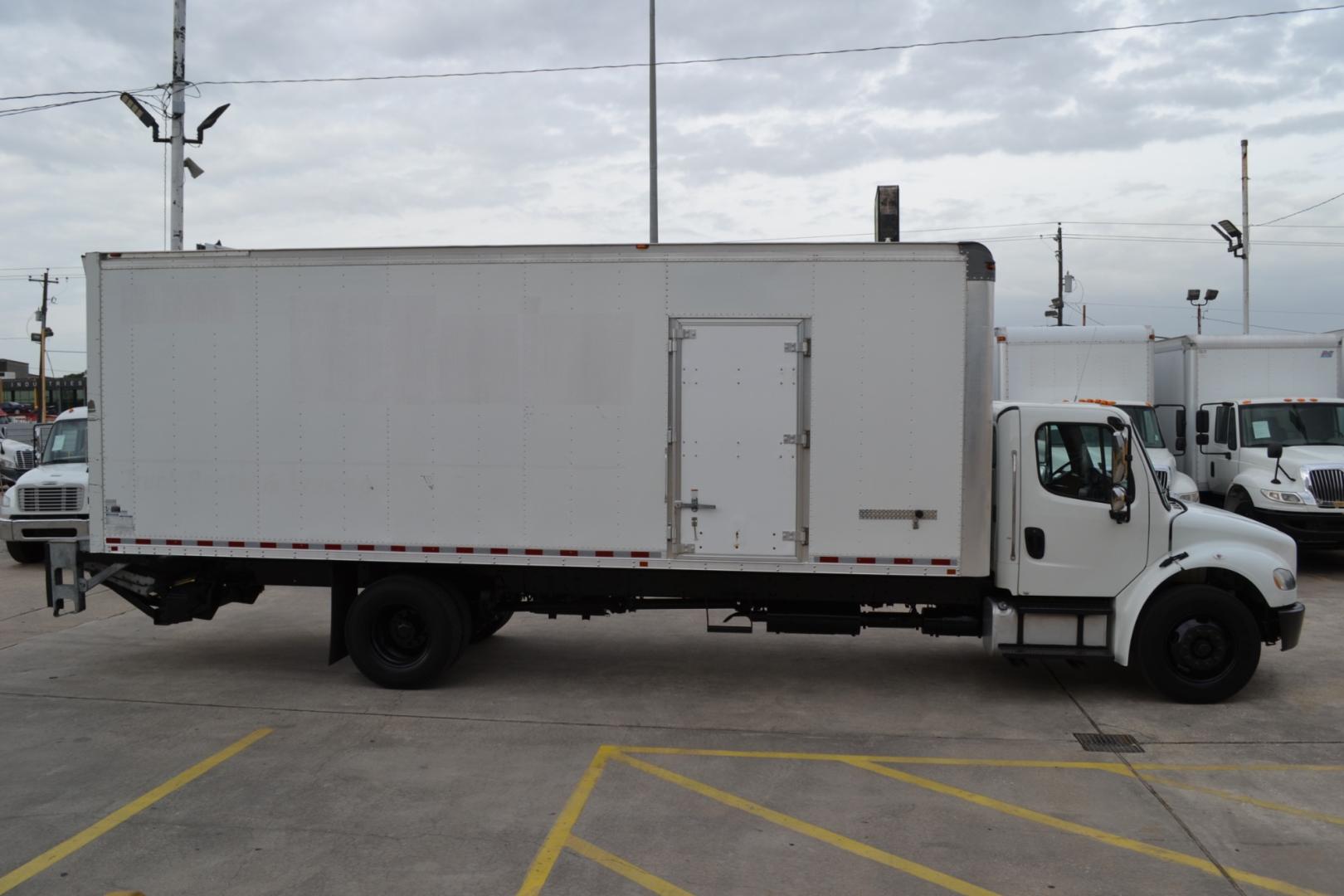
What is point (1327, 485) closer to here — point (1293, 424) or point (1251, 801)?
point (1293, 424)

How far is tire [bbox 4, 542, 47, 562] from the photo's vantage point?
45.9ft

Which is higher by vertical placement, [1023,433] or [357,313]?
[357,313]

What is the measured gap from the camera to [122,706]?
24.2 ft

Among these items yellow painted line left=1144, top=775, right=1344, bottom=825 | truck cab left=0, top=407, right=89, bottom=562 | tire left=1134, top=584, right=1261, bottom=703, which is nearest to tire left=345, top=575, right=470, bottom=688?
yellow painted line left=1144, top=775, right=1344, bottom=825

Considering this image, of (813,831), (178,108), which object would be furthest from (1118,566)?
(178,108)

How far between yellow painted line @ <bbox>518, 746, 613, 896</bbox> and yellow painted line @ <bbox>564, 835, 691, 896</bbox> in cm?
8

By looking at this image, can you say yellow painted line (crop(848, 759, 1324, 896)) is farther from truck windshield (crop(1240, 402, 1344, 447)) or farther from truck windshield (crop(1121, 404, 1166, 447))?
truck windshield (crop(1240, 402, 1344, 447))

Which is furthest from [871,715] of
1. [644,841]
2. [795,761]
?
[644,841]

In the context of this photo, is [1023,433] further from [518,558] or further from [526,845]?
[526,845]

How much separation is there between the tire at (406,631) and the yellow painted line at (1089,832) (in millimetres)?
3232

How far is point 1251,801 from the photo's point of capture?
555cm

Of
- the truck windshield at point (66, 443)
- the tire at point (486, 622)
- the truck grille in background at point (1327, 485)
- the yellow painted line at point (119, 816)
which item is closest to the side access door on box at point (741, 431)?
the tire at point (486, 622)

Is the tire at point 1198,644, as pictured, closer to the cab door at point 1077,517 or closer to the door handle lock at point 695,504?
the cab door at point 1077,517

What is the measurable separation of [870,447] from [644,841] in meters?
3.28
